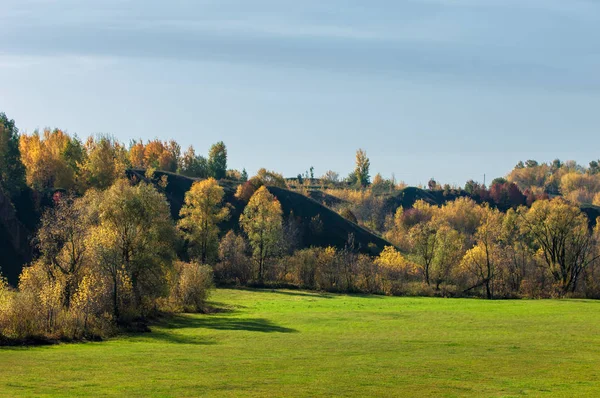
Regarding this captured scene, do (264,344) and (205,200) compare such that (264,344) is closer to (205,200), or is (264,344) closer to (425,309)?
(425,309)

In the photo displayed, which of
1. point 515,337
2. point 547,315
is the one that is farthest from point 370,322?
point 547,315

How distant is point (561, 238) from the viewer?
105375 millimetres

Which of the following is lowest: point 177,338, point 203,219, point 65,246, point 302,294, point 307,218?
point 177,338

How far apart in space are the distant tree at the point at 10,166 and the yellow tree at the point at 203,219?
135ft

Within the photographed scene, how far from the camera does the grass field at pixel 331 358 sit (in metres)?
30.0

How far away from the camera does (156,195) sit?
6819 cm

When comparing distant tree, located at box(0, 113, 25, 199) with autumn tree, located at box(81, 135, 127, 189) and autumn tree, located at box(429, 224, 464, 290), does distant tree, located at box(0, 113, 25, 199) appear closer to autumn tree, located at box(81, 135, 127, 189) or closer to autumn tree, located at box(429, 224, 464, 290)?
autumn tree, located at box(81, 135, 127, 189)

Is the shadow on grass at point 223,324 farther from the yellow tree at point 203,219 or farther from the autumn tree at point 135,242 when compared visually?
the yellow tree at point 203,219

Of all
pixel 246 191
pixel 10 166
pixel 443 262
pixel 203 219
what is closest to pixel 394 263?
pixel 443 262

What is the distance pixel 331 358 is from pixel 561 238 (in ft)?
253

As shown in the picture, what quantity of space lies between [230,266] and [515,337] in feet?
212

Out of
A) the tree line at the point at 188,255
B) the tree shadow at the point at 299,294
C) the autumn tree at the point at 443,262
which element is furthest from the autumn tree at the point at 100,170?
the autumn tree at the point at 443,262

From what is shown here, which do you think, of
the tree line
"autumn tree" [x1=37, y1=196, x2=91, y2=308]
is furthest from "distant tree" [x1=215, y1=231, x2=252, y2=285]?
"autumn tree" [x1=37, y1=196, x2=91, y2=308]

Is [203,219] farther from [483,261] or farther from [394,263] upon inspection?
[483,261]
